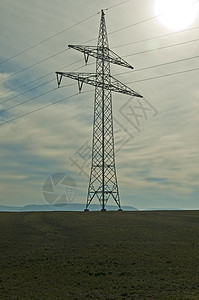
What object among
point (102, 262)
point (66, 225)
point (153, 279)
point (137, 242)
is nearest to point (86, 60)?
point (66, 225)

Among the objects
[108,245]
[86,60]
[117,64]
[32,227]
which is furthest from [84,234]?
[117,64]

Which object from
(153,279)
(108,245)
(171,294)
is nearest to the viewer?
(171,294)

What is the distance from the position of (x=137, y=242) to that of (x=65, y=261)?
982 cm

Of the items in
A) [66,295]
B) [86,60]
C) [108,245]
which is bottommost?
[66,295]

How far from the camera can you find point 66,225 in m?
50.2

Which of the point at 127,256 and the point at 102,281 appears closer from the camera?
the point at 102,281

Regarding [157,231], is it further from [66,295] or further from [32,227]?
[66,295]

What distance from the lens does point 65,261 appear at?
105ft

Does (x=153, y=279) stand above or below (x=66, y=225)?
below

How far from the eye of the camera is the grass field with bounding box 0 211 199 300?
24.7 meters

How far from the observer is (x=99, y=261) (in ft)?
104

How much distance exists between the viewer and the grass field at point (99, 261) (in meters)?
24.7

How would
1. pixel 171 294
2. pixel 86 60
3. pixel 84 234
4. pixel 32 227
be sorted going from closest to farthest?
pixel 171 294 < pixel 84 234 < pixel 32 227 < pixel 86 60

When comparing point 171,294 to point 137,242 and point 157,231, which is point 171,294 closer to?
point 137,242
